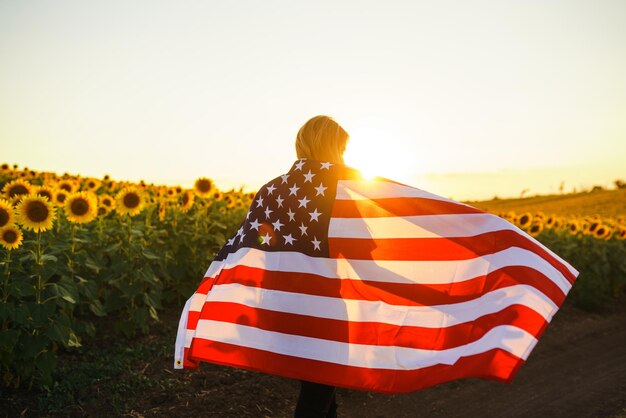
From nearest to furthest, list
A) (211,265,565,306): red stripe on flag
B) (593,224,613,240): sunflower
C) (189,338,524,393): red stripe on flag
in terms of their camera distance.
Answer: (189,338,524,393): red stripe on flag < (211,265,565,306): red stripe on flag < (593,224,613,240): sunflower

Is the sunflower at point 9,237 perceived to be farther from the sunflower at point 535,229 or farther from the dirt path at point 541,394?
the sunflower at point 535,229

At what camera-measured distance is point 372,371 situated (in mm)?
4434

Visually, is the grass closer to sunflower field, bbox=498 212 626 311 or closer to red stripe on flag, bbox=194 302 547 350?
sunflower field, bbox=498 212 626 311

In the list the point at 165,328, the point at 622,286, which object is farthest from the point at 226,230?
the point at 622,286

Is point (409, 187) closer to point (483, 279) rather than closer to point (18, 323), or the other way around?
point (483, 279)

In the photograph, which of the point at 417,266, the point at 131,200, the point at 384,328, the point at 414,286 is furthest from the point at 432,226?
Result: the point at 131,200

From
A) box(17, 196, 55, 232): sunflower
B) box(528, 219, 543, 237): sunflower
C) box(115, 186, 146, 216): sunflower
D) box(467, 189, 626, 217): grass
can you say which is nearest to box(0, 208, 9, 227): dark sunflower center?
box(17, 196, 55, 232): sunflower

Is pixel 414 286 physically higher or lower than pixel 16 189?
higher

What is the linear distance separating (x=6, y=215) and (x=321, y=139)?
3.26m

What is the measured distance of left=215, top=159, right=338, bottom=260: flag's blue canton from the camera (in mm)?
4520

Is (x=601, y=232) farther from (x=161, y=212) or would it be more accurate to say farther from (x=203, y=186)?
(x=161, y=212)

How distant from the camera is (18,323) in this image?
585cm

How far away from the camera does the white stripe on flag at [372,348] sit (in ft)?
14.3

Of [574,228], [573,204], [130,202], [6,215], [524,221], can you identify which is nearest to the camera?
[6,215]
